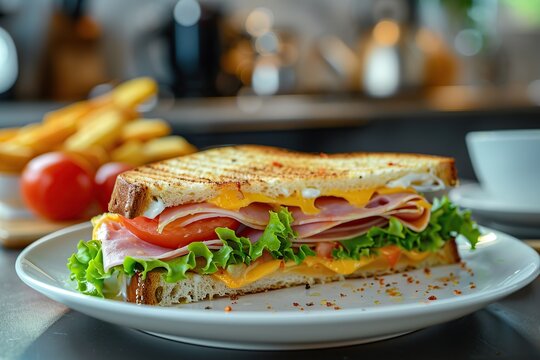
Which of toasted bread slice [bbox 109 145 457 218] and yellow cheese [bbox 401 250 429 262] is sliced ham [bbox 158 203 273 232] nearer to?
toasted bread slice [bbox 109 145 457 218]

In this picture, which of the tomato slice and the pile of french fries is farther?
the pile of french fries

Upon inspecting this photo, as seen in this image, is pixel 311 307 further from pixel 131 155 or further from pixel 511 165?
pixel 131 155

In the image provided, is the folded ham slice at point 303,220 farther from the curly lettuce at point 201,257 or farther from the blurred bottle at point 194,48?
the blurred bottle at point 194,48

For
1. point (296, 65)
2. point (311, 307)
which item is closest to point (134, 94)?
point (311, 307)

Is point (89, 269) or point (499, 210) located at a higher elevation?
point (89, 269)

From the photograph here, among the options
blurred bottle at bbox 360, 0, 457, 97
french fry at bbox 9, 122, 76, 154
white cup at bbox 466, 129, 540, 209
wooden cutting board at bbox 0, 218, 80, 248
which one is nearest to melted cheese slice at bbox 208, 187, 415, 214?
white cup at bbox 466, 129, 540, 209

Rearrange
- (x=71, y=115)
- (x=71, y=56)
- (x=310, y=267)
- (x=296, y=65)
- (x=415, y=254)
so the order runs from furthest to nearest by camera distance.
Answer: (x=296, y=65) → (x=71, y=56) → (x=71, y=115) → (x=415, y=254) → (x=310, y=267)
